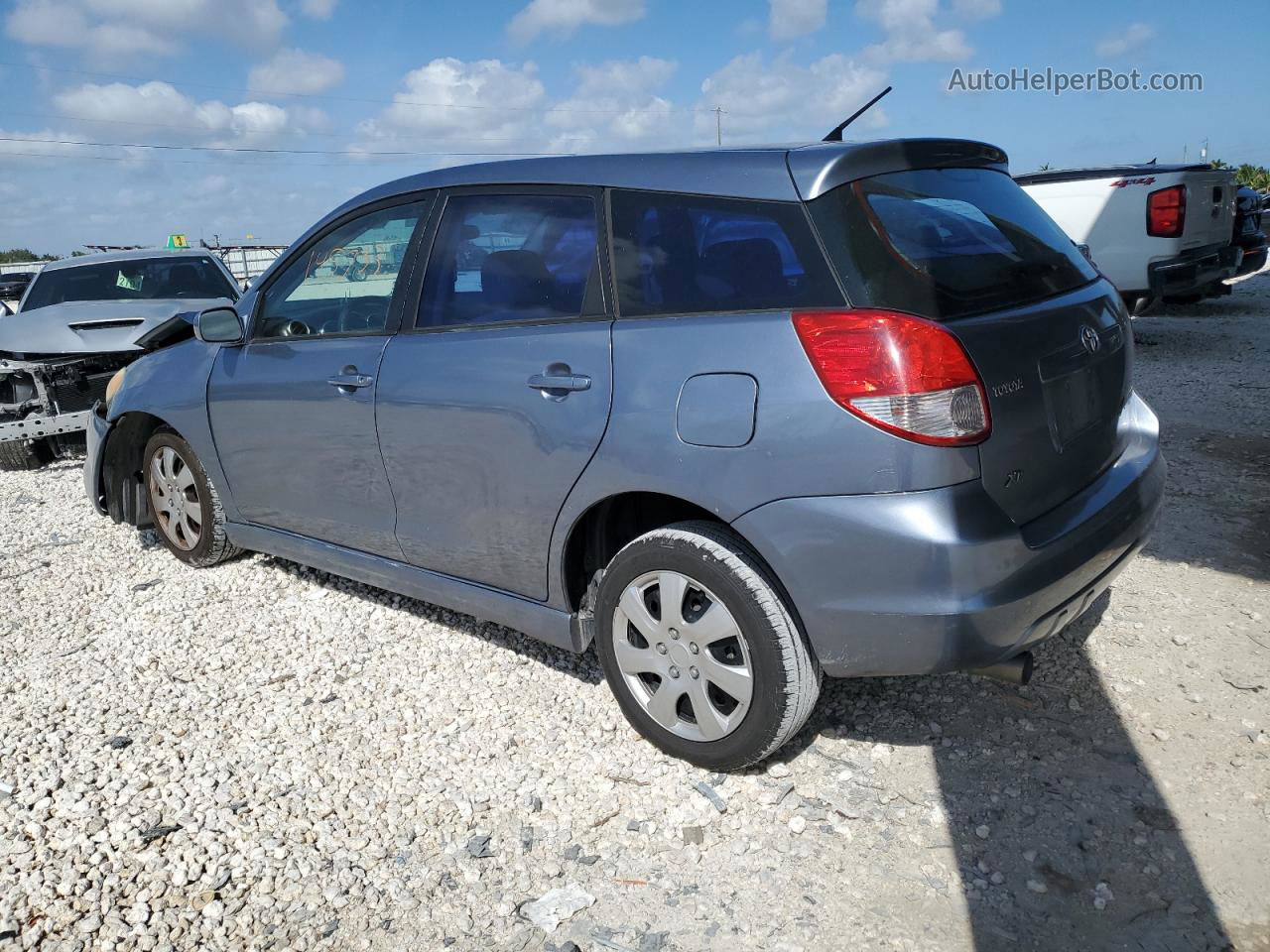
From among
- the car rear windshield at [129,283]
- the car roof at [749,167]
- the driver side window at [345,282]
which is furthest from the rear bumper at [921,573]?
the car rear windshield at [129,283]

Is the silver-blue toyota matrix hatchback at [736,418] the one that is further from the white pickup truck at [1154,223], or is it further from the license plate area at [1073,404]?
the white pickup truck at [1154,223]

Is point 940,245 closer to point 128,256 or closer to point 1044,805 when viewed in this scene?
point 1044,805

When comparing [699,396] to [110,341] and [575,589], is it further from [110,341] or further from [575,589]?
[110,341]

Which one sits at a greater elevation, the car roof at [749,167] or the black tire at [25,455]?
the car roof at [749,167]

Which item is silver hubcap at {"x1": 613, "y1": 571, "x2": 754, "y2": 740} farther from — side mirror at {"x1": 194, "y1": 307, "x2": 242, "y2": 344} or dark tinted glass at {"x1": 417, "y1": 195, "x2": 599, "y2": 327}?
side mirror at {"x1": 194, "y1": 307, "x2": 242, "y2": 344}

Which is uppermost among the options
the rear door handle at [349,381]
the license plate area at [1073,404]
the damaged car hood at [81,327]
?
the damaged car hood at [81,327]

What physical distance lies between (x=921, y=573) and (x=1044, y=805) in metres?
0.91

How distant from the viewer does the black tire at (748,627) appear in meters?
2.66

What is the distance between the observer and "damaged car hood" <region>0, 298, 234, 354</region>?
7434mm

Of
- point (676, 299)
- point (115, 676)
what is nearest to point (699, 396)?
point (676, 299)

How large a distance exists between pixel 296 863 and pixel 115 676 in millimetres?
1642

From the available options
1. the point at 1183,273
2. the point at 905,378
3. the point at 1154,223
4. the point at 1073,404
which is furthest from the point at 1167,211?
the point at 905,378

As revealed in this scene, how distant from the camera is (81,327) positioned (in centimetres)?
761

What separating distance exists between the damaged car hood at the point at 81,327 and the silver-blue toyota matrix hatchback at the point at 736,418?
457 centimetres
